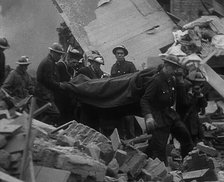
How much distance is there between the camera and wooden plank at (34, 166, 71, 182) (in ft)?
25.9

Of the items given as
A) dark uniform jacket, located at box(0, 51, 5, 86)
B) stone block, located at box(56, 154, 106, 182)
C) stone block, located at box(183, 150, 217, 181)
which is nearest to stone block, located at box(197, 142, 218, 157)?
stone block, located at box(183, 150, 217, 181)

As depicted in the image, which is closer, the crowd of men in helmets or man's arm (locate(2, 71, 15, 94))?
the crowd of men in helmets

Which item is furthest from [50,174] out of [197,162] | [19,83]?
[19,83]

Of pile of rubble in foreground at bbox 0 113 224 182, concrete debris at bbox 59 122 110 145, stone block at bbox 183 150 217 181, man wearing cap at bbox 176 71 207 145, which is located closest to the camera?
pile of rubble in foreground at bbox 0 113 224 182

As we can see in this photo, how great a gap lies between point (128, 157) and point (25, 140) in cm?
207

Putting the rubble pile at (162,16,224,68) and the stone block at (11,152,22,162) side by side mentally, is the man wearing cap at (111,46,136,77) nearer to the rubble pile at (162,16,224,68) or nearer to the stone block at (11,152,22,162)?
the rubble pile at (162,16,224,68)

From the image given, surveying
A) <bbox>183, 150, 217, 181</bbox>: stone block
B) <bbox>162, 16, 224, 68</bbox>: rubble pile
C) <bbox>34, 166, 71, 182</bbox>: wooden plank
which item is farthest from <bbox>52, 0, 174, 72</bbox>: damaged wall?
<bbox>34, 166, 71, 182</bbox>: wooden plank

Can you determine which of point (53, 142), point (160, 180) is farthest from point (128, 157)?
point (53, 142)

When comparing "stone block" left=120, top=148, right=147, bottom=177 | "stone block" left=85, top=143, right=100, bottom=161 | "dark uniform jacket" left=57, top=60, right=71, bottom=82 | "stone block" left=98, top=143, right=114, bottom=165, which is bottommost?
"dark uniform jacket" left=57, top=60, right=71, bottom=82

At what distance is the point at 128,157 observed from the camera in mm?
9656

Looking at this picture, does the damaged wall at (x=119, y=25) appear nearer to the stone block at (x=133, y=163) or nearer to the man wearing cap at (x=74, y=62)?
the man wearing cap at (x=74, y=62)

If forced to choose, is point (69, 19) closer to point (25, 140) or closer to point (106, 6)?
point (106, 6)

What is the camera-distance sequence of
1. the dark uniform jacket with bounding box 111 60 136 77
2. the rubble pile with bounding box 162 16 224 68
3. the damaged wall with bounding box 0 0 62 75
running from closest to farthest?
the dark uniform jacket with bounding box 111 60 136 77
the rubble pile with bounding box 162 16 224 68
the damaged wall with bounding box 0 0 62 75

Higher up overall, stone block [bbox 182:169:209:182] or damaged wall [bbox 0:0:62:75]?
stone block [bbox 182:169:209:182]
